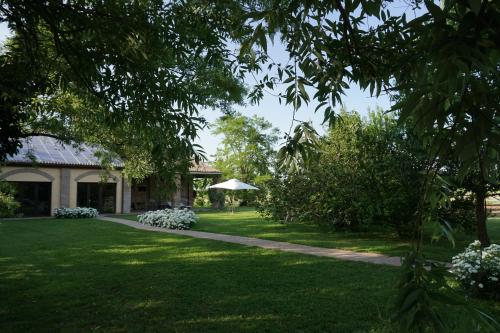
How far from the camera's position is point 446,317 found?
1393mm

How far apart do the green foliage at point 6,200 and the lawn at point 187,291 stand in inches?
60.8

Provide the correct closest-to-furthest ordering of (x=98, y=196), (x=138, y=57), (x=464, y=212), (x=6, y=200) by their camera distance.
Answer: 1. (x=138, y=57)
2. (x=6, y=200)
3. (x=464, y=212)
4. (x=98, y=196)

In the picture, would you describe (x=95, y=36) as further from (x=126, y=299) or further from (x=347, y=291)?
(x=347, y=291)

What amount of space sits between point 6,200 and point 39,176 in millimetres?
21875

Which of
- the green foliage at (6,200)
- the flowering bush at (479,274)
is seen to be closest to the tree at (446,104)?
the flowering bush at (479,274)

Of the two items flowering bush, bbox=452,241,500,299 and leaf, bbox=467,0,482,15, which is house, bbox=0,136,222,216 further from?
leaf, bbox=467,0,482,15

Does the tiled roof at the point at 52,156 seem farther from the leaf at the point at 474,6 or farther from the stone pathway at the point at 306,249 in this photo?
the leaf at the point at 474,6

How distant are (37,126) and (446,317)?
9351 millimetres

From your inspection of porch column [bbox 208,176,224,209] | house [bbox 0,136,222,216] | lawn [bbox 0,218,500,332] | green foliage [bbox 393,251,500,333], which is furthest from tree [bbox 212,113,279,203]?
green foliage [bbox 393,251,500,333]

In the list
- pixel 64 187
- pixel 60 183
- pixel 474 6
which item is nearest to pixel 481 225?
pixel 474 6

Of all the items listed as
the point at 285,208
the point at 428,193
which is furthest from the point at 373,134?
the point at 428,193

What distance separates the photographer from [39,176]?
2581cm

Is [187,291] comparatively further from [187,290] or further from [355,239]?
[355,239]

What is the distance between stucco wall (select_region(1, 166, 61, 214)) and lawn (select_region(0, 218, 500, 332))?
14.7m
